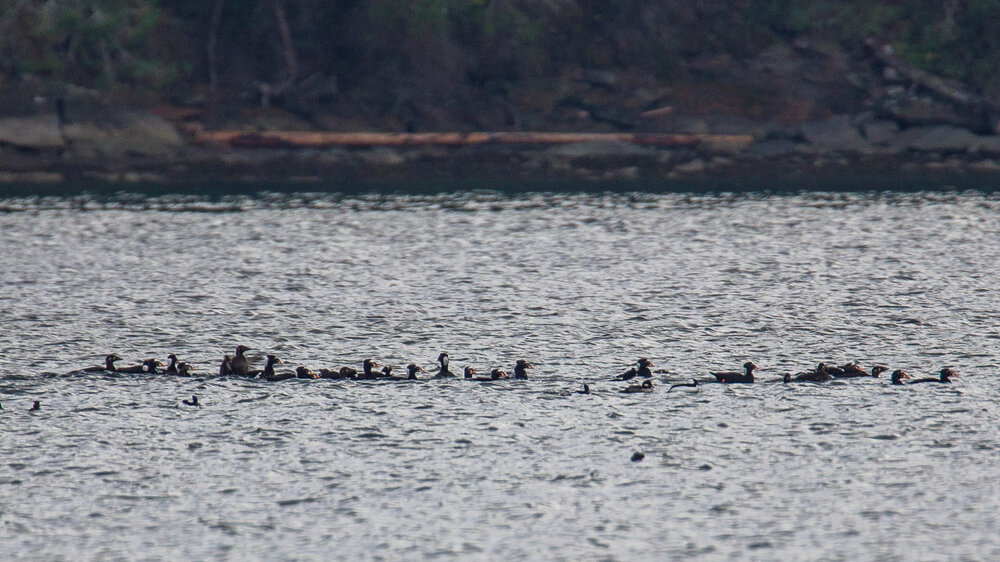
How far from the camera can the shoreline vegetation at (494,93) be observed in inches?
2175

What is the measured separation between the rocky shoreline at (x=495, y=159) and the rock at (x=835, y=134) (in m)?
0.06

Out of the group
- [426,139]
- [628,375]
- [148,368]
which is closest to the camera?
[628,375]

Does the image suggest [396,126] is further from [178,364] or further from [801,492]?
[801,492]

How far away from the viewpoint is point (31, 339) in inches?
883

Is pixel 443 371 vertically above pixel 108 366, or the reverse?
pixel 108 366

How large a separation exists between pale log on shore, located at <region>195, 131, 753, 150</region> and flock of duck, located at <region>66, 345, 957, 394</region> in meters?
39.4

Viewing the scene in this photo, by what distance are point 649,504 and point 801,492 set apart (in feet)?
6.01

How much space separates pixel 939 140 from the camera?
55875 millimetres

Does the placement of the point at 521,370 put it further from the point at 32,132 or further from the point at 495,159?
the point at 32,132

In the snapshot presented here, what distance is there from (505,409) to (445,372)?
2192 mm

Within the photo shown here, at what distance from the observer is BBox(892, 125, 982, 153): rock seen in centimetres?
5538

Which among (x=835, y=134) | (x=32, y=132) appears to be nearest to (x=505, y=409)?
(x=835, y=134)

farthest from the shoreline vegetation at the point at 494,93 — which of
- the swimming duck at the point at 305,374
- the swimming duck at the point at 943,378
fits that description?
the swimming duck at the point at 305,374

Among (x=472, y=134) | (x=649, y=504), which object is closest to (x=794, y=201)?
(x=472, y=134)
